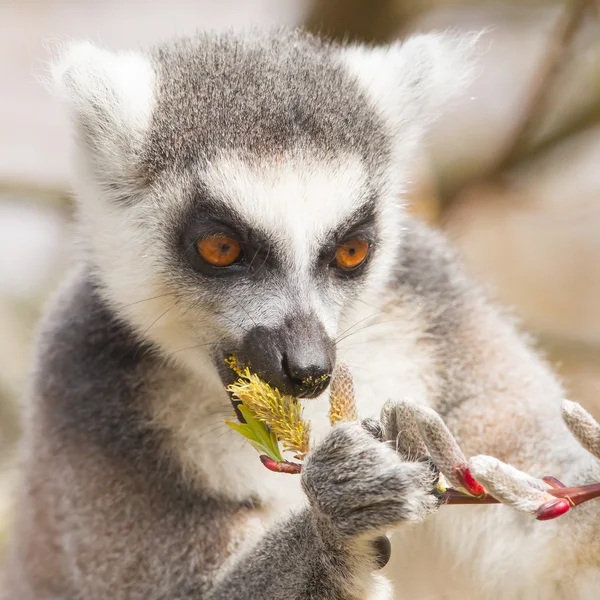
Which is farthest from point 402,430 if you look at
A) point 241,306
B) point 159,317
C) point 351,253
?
point 159,317

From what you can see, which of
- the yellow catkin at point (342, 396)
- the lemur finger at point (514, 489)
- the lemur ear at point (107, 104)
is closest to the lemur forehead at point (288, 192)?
the lemur ear at point (107, 104)

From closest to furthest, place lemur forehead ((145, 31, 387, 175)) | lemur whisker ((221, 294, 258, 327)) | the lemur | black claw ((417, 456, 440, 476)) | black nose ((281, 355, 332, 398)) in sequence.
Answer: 1. black claw ((417, 456, 440, 476))
2. black nose ((281, 355, 332, 398))
3. lemur whisker ((221, 294, 258, 327))
4. the lemur
5. lemur forehead ((145, 31, 387, 175))

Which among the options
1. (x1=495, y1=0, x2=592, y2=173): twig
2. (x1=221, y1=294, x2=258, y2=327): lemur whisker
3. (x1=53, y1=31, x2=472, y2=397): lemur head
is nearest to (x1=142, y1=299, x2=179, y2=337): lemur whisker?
(x1=53, y1=31, x2=472, y2=397): lemur head

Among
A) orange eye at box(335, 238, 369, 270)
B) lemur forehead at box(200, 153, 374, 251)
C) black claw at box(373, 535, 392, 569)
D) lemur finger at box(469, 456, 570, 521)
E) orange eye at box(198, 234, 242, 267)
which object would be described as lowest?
black claw at box(373, 535, 392, 569)

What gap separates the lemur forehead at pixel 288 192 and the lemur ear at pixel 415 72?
578 mm

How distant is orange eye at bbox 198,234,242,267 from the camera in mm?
2623

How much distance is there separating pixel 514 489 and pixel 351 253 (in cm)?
117

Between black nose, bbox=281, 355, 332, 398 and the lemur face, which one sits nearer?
black nose, bbox=281, 355, 332, 398

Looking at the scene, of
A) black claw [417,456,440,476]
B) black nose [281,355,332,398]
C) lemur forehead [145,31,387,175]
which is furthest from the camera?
lemur forehead [145,31,387,175]

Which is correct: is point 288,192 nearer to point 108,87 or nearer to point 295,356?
point 295,356

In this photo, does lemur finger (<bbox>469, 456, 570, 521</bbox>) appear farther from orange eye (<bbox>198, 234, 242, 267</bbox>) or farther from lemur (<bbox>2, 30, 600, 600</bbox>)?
orange eye (<bbox>198, 234, 242, 267</bbox>)

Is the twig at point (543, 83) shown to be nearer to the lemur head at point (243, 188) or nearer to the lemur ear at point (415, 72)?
the lemur ear at point (415, 72)

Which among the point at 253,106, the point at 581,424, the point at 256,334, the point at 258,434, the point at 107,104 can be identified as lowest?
the point at 581,424

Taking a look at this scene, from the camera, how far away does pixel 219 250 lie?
8.66ft
